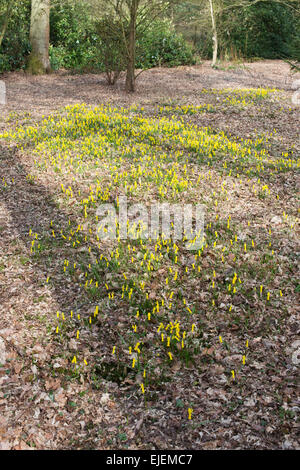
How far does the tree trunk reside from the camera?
16.0 metres

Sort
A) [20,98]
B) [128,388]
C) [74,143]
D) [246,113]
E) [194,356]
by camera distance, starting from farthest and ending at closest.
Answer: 1. [20,98]
2. [246,113]
3. [74,143]
4. [194,356]
5. [128,388]

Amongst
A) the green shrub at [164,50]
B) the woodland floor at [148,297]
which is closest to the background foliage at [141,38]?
the green shrub at [164,50]

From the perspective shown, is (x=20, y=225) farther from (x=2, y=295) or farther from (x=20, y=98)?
(x=20, y=98)

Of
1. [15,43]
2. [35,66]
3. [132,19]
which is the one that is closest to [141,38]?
[132,19]

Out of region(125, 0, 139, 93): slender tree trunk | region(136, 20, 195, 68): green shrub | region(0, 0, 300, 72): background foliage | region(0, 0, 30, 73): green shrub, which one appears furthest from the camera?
region(136, 20, 195, 68): green shrub

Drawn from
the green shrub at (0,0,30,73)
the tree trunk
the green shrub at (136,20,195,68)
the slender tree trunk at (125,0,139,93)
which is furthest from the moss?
the slender tree trunk at (125,0,139,93)

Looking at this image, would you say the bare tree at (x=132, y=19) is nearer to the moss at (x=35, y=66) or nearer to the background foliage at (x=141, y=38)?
the background foliage at (x=141, y=38)

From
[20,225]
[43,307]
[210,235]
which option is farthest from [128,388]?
[20,225]

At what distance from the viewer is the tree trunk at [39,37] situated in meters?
16.0

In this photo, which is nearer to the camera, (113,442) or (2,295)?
(113,442)

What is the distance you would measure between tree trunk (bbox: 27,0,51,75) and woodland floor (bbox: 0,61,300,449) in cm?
857

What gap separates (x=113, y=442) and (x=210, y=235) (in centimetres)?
342

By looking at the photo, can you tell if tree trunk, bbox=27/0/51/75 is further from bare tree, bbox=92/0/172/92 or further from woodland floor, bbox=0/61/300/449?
woodland floor, bbox=0/61/300/449

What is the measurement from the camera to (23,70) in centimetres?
1795
